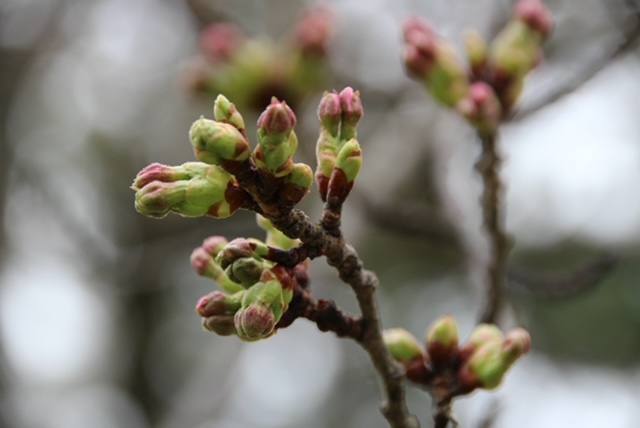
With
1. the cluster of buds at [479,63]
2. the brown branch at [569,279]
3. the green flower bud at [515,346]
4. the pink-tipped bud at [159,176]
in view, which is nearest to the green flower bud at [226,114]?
the pink-tipped bud at [159,176]

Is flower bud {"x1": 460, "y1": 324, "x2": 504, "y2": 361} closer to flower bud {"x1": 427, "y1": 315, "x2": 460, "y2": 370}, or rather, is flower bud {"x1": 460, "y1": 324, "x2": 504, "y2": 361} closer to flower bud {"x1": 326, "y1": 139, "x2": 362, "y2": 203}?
flower bud {"x1": 427, "y1": 315, "x2": 460, "y2": 370}

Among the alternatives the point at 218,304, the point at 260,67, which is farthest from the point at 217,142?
the point at 260,67

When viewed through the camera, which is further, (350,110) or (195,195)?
(350,110)

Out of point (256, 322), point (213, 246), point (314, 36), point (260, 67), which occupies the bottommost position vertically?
point (256, 322)

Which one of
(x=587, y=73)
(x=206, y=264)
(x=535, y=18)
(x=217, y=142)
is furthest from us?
(x=587, y=73)

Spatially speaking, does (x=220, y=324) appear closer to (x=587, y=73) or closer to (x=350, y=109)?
(x=350, y=109)

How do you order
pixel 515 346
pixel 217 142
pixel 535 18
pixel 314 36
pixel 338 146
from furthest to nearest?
pixel 314 36
pixel 535 18
pixel 515 346
pixel 338 146
pixel 217 142

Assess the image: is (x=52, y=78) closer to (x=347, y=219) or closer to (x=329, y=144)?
(x=347, y=219)
